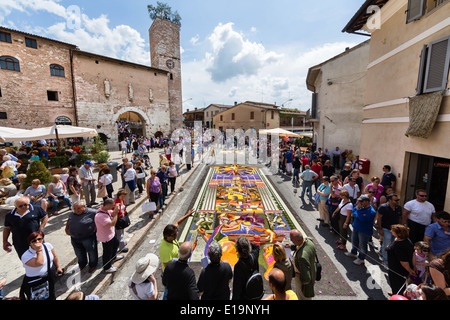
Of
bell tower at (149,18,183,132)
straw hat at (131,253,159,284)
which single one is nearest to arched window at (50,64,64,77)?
bell tower at (149,18,183,132)

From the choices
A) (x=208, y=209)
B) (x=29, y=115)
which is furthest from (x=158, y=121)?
(x=208, y=209)

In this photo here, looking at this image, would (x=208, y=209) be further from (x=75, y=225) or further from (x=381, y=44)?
(x=381, y=44)

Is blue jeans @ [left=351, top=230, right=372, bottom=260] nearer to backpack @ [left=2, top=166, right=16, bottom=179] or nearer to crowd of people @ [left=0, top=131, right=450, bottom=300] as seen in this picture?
crowd of people @ [left=0, top=131, right=450, bottom=300]

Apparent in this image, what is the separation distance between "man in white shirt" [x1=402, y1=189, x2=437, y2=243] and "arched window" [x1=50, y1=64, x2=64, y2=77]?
28228 mm

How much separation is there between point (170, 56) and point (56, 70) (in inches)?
643

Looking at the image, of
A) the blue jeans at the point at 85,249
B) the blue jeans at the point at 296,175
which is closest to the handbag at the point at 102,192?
the blue jeans at the point at 85,249

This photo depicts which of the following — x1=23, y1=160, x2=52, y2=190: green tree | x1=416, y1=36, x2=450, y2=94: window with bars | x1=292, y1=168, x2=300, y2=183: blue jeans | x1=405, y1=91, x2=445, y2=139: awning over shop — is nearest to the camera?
x1=416, y1=36, x2=450, y2=94: window with bars

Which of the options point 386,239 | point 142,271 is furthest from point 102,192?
point 386,239

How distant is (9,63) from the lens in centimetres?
1883

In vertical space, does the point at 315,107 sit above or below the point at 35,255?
above

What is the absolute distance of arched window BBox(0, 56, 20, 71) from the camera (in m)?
18.5

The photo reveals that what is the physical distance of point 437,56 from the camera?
5.82 meters

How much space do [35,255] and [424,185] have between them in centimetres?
990

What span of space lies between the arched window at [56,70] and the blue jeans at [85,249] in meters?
23.9
